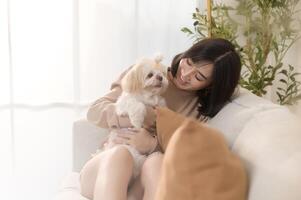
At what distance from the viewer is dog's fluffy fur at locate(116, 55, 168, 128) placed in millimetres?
1621

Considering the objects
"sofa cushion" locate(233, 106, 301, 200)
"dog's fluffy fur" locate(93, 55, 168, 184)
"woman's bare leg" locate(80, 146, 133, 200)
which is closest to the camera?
"sofa cushion" locate(233, 106, 301, 200)

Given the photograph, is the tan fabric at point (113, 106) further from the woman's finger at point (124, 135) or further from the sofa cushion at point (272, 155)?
the sofa cushion at point (272, 155)

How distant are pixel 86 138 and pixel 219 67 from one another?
2.19 ft

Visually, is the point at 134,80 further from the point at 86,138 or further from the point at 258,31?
the point at 258,31

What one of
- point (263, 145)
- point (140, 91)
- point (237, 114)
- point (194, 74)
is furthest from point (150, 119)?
point (263, 145)

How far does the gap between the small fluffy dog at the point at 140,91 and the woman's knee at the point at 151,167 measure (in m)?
0.05

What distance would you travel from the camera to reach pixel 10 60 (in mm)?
2281

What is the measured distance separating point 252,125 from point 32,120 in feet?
4.63

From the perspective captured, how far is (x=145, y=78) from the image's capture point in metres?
1.62

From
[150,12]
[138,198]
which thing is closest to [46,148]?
[150,12]

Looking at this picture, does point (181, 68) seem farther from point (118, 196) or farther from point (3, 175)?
point (3, 175)

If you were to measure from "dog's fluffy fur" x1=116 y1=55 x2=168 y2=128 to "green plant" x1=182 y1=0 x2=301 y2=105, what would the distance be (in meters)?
0.77

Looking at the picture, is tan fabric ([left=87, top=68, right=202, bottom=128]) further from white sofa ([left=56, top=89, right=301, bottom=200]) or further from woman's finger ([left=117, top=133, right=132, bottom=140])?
white sofa ([left=56, top=89, right=301, bottom=200])

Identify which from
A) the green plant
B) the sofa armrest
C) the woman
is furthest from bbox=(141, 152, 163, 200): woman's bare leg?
the green plant
